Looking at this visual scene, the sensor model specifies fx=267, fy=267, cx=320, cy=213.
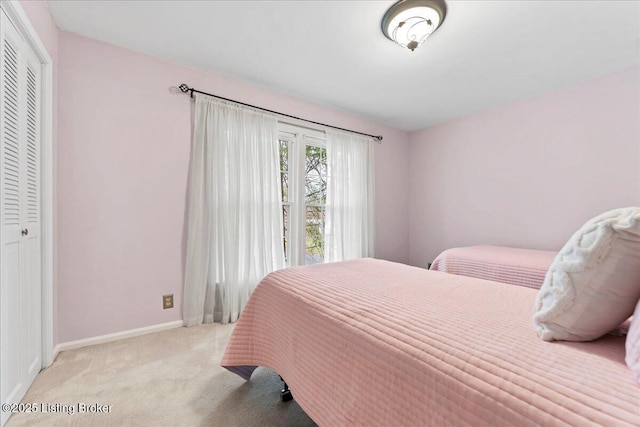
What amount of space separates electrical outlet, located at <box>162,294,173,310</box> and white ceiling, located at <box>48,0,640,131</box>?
7.13 ft

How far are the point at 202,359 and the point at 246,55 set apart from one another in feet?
8.20

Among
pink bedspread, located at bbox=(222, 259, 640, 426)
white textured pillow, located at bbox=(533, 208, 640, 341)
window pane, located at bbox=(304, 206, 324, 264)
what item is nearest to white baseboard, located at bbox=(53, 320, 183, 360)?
pink bedspread, located at bbox=(222, 259, 640, 426)

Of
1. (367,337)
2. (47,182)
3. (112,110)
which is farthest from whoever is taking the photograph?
(112,110)

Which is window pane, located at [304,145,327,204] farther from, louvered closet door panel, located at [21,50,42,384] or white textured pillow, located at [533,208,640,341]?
white textured pillow, located at [533,208,640,341]

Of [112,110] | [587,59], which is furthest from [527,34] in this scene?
[112,110]

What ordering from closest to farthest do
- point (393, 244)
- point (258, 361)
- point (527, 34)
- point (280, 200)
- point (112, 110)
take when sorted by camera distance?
point (258, 361)
point (527, 34)
point (112, 110)
point (280, 200)
point (393, 244)

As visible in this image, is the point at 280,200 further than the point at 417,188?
No

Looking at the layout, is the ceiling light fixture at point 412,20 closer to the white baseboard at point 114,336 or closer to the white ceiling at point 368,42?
the white ceiling at point 368,42

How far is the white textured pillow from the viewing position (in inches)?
28.1

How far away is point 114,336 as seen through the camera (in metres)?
2.21

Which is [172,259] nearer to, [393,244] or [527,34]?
[393,244]

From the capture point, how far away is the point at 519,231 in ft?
10.6

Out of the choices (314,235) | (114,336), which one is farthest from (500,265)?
(114,336)

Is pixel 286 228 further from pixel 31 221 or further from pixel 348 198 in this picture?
pixel 31 221
